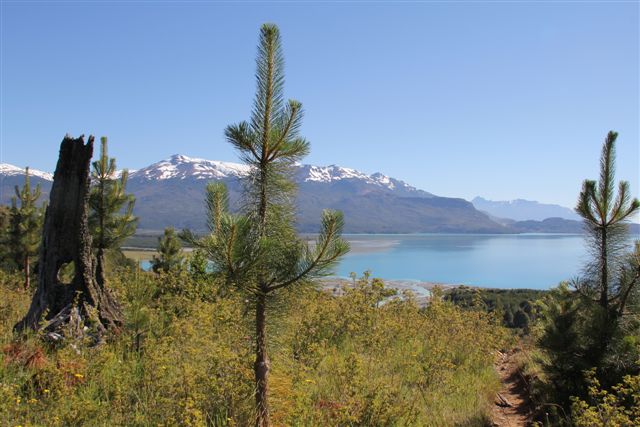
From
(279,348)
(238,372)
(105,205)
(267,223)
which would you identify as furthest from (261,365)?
(105,205)

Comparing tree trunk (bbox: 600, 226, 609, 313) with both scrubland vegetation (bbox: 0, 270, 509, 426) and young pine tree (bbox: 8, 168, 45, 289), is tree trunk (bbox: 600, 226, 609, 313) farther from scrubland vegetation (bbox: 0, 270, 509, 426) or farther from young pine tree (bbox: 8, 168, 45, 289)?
young pine tree (bbox: 8, 168, 45, 289)

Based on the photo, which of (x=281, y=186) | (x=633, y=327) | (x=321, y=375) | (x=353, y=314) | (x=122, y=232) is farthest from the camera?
(x=122, y=232)

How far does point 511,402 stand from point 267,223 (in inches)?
253

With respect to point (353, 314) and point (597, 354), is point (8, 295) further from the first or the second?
point (597, 354)

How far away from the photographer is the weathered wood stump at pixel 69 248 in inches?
324

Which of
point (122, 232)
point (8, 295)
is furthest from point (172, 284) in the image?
point (8, 295)

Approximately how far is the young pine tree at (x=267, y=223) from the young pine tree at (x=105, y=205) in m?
8.14

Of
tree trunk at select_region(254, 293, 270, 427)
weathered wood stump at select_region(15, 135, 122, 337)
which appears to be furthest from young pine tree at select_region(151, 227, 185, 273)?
tree trunk at select_region(254, 293, 270, 427)

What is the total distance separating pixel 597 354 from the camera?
6000mm

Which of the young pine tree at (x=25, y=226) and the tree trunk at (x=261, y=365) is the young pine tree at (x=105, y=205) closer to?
the tree trunk at (x=261, y=365)

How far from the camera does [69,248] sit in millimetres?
8430

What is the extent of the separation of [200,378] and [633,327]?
18.9 ft

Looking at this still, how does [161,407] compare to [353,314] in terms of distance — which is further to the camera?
[353,314]

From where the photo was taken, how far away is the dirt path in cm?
703
